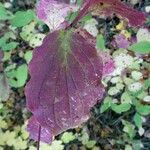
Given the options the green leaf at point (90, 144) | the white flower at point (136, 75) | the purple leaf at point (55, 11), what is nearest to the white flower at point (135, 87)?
the white flower at point (136, 75)

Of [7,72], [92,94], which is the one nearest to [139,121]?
[7,72]

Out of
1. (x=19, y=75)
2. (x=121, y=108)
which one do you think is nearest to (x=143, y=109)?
(x=121, y=108)

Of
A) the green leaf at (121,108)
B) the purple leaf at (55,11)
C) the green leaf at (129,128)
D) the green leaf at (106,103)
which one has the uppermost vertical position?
the purple leaf at (55,11)

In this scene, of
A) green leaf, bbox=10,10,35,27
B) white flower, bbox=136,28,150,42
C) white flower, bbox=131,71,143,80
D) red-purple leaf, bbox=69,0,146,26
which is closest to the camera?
red-purple leaf, bbox=69,0,146,26

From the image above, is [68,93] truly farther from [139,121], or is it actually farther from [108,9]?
[139,121]

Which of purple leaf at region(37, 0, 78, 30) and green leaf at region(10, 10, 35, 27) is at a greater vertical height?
purple leaf at region(37, 0, 78, 30)

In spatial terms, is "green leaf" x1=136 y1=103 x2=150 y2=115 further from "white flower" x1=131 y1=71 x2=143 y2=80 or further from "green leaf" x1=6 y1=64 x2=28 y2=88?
"green leaf" x1=6 y1=64 x2=28 y2=88

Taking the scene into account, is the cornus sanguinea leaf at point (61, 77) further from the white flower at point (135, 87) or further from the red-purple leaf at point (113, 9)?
the white flower at point (135, 87)

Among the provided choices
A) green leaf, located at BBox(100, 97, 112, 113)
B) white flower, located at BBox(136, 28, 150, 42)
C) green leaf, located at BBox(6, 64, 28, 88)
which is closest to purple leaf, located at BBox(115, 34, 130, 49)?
white flower, located at BBox(136, 28, 150, 42)

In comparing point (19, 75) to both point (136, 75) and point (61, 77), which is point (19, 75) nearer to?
point (136, 75)
